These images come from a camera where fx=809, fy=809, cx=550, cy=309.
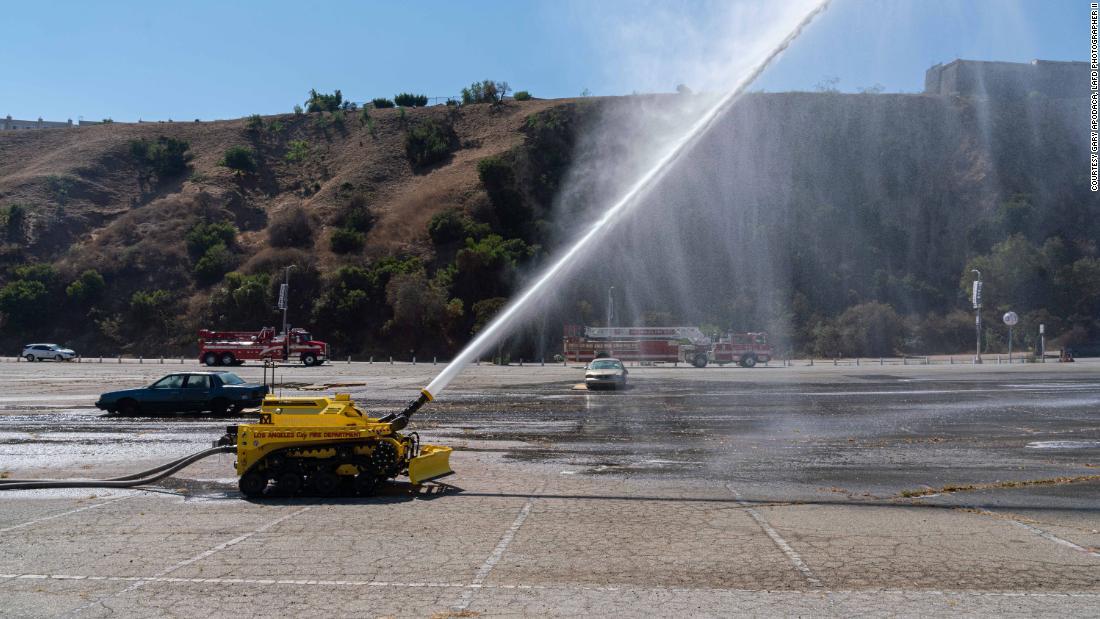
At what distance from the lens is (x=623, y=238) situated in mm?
64312

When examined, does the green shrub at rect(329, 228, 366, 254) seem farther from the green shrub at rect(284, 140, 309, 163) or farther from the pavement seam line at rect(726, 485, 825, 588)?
the pavement seam line at rect(726, 485, 825, 588)

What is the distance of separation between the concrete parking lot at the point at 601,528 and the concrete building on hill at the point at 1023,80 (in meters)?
84.5

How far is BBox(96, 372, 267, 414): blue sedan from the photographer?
78.4ft

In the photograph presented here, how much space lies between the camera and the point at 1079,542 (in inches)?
357

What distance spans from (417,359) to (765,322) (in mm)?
30092

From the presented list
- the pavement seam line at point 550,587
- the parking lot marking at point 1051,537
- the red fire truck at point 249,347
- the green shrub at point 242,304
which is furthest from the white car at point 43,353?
the parking lot marking at point 1051,537

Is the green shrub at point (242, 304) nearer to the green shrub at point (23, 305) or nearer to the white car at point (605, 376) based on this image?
the green shrub at point (23, 305)

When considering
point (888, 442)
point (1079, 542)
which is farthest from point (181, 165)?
point (1079, 542)

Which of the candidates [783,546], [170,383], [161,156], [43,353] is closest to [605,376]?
[170,383]

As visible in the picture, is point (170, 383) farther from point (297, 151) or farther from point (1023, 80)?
point (1023, 80)

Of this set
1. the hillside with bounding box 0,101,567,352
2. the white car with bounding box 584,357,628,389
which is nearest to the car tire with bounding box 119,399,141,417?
the white car with bounding box 584,357,628,389

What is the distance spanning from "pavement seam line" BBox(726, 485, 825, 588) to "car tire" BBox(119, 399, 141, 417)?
19341 millimetres

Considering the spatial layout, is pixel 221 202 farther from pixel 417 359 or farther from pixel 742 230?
pixel 742 230

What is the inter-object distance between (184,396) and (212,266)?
192 feet
